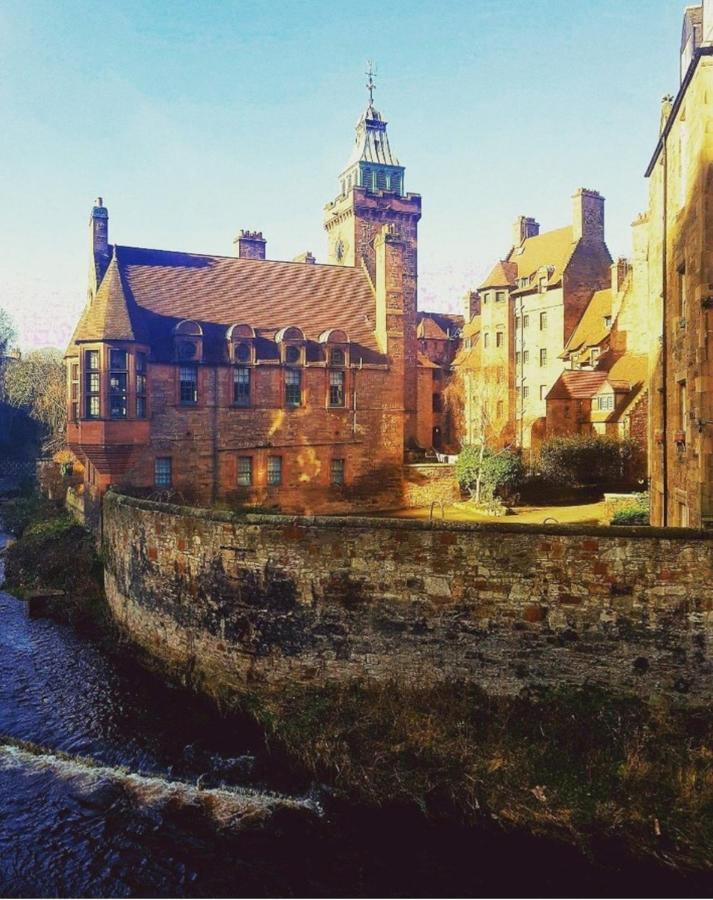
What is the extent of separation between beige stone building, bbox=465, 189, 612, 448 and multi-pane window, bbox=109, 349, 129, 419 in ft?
81.1

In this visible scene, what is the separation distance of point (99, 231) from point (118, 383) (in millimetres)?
8605

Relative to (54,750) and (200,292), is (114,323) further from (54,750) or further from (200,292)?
(54,750)

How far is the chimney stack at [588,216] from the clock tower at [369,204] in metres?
11.8

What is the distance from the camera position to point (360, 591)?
1405 cm

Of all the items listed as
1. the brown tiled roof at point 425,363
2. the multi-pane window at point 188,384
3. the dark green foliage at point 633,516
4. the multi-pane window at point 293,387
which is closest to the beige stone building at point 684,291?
the dark green foliage at point 633,516

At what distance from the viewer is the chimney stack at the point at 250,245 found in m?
41.9

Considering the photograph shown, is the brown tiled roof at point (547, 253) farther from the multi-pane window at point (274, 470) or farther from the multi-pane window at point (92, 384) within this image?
the multi-pane window at point (92, 384)

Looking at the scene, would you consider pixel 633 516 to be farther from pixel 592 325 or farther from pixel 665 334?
pixel 592 325

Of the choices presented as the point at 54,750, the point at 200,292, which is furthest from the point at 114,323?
the point at 54,750

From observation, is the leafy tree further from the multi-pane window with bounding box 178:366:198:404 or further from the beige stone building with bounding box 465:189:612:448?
the beige stone building with bounding box 465:189:612:448

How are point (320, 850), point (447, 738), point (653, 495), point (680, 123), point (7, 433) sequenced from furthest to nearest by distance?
point (7, 433) < point (653, 495) < point (680, 123) < point (447, 738) < point (320, 850)

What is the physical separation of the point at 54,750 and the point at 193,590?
423cm

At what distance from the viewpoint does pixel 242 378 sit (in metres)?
31.8

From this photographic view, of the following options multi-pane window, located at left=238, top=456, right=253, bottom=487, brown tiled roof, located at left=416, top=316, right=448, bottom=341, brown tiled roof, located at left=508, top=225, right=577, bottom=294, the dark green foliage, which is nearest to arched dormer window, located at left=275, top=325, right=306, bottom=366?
multi-pane window, located at left=238, top=456, right=253, bottom=487
